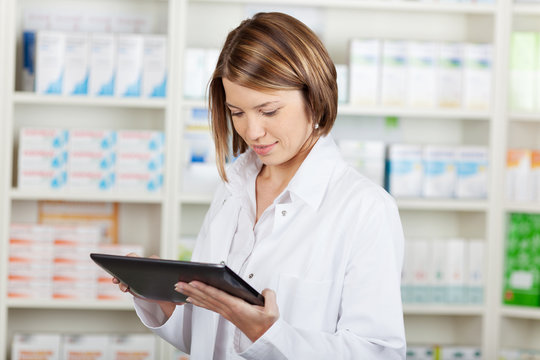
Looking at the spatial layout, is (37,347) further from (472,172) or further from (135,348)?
(472,172)

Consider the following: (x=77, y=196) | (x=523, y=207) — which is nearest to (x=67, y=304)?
(x=77, y=196)

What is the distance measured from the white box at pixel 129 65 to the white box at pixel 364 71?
0.96 m

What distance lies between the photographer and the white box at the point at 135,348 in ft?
9.10

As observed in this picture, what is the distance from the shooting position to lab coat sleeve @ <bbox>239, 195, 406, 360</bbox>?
114 cm

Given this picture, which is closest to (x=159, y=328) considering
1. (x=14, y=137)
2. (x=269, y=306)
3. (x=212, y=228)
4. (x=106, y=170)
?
(x=212, y=228)

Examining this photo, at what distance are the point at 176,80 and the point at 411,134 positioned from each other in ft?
4.08

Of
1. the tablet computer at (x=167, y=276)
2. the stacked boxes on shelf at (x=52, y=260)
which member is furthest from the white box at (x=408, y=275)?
the tablet computer at (x=167, y=276)

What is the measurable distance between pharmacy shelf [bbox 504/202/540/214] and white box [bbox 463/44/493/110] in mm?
484

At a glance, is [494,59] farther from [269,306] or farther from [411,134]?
[269,306]

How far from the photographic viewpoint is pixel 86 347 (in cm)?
277

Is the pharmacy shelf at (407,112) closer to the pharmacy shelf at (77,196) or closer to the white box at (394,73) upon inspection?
the white box at (394,73)

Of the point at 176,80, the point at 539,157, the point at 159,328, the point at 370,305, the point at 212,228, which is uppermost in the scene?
the point at 176,80

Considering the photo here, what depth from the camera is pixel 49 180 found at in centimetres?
273

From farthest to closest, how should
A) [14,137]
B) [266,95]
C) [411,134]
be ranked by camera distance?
[411,134]
[14,137]
[266,95]
